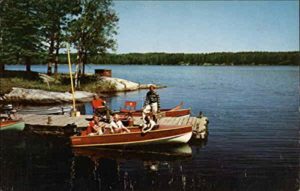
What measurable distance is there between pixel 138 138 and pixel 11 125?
28.1ft

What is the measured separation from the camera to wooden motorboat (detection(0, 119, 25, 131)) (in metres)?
22.3

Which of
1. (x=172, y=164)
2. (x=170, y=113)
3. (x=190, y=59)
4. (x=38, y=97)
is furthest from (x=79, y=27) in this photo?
(x=190, y=59)

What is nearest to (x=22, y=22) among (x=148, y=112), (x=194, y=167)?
(x=148, y=112)

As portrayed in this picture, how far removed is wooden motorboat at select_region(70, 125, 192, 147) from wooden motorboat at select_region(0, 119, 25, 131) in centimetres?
455

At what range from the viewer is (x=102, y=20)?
4700 centimetres

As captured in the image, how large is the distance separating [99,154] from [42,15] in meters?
25.8

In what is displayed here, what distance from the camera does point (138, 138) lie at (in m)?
20.4

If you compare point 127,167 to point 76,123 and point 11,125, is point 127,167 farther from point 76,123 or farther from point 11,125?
point 11,125

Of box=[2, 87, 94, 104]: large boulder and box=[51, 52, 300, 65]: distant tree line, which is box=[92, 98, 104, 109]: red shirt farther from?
box=[51, 52, 300, 65]: distant tree line

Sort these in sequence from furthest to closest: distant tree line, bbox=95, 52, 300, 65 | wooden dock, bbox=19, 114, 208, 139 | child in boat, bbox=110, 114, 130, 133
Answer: distant tree line, bbox=95, 52, 300, 65
wooden dock, bbox=19, 114, 208, 139
child in boat, bbox=110, 114, 130, 133

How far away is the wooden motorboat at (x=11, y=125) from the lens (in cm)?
2228

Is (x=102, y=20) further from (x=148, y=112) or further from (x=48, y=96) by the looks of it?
(x=148, y=112)

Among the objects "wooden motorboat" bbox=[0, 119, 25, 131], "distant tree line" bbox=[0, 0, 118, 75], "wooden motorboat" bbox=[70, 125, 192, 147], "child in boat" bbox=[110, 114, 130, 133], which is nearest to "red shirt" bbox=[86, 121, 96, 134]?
"wooden motorboat" bbox=[70, 125, 192, 147]

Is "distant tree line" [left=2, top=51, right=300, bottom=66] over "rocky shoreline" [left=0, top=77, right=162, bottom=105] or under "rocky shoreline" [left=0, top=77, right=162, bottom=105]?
over
